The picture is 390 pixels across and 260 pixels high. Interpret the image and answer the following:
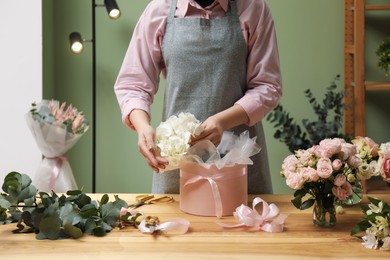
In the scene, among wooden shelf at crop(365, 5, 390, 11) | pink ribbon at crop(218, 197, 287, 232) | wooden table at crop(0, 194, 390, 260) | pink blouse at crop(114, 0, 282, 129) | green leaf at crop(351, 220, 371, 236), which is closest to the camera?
wooden table at crop(0, 194, 390, 260)

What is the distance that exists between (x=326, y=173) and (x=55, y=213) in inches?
27.7

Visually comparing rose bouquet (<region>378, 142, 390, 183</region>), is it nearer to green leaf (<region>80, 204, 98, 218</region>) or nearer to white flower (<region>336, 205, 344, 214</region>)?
white flower (<region>336, 205, 344, 214</region>)

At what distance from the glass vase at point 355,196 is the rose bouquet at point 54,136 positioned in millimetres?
1726

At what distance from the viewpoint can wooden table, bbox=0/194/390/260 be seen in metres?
1.57

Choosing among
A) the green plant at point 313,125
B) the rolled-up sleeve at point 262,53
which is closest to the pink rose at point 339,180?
the rolled-up sleeve at point 262,53

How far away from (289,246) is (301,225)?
195mm

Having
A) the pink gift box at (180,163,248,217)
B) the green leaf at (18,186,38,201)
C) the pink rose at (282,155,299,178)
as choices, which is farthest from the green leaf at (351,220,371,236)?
the green leaf at (18,186,38,201)

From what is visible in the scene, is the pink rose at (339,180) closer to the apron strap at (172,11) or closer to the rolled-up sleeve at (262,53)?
the rolled-up sleeve at (262,53)

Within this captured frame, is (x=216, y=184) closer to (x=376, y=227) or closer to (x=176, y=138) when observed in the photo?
(x=176, y=138)

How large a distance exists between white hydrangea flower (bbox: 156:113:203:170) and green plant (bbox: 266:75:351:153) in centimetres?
190

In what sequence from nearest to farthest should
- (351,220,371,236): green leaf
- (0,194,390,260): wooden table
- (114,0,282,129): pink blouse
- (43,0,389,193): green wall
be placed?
(0,194,390,260): wooden table → (351,220,371,236): green leaf → (114,0,282,129): pink blouse → (43,0,389,193): green wall

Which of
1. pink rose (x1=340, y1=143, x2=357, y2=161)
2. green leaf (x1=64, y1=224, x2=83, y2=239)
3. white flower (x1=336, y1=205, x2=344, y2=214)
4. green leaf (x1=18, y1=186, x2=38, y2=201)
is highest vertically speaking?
pink rose (x1=340, y1=143, x2=357, y2=161)

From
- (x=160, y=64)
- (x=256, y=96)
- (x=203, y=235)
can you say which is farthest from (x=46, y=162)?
(x=203, y=235)

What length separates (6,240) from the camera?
1.68m
